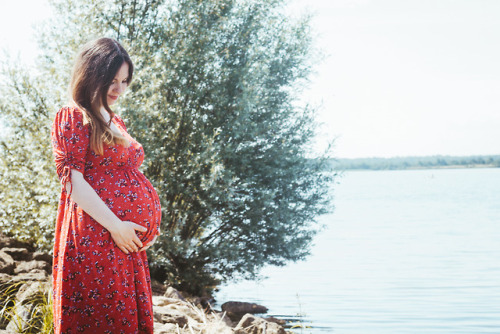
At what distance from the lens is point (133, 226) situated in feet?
10.00

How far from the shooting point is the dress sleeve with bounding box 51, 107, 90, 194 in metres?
2.95

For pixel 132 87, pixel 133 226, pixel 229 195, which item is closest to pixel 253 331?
pixel 133 226

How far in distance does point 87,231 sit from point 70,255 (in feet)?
0.53

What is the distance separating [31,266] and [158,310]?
2.40 m

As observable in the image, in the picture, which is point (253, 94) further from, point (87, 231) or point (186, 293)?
point (87, 231)

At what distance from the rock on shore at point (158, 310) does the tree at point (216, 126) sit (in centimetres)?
221

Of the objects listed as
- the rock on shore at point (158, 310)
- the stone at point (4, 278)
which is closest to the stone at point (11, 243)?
the rock on shore at point (158, 310)

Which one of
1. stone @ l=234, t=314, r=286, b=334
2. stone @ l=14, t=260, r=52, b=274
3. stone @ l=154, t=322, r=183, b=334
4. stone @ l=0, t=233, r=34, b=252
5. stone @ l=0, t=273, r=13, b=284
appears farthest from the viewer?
stone @ l=0, t=233, r=34, b=252

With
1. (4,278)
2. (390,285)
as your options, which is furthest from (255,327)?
(390,285)

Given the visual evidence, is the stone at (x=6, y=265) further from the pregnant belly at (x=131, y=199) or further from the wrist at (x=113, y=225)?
the wrist at (x=113, y=225)

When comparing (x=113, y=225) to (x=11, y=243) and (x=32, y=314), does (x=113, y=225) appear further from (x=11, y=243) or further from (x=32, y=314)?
(x=11, y=243)

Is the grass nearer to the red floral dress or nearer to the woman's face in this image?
the red floral dress

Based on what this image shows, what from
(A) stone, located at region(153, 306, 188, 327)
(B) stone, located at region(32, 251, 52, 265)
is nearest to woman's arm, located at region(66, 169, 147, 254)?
(A) stone, located at region(153, 306, 188, 327)

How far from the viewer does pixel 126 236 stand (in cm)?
301
